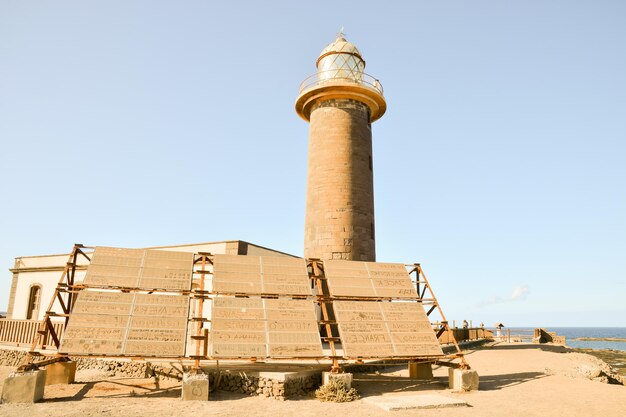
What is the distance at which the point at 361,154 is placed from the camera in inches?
738

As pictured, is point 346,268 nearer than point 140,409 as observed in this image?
No

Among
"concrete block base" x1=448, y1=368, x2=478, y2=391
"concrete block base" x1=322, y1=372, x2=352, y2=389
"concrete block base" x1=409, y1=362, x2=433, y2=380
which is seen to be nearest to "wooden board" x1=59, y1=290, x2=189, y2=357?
"concrete block base" x1=322, y1=372, x2=352, y2=389

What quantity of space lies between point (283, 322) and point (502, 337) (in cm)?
3409

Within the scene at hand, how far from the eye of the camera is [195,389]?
367 inches

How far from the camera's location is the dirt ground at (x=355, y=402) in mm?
8484

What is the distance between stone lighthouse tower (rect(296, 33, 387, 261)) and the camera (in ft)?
58.1

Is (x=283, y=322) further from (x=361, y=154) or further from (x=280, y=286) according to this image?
(x=361, y=154)

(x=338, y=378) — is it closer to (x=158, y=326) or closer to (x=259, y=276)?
(x=259, y=276)

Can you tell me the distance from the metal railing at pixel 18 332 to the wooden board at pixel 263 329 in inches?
407

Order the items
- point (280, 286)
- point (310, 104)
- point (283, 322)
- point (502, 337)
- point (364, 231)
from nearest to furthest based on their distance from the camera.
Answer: point (283, 322) < point (280, 286) < point (364, 231) < point (310, 104) < point (502, 337)

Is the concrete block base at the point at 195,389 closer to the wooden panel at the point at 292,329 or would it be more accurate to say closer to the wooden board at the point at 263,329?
the wooden board at the point at 263,329

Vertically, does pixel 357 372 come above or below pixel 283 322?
below

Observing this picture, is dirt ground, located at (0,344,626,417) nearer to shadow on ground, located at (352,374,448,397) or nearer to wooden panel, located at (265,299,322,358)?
shadow on ground, located at (352,374,448,397)

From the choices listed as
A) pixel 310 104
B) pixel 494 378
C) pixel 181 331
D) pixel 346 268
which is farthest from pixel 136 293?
pixel 310 104
